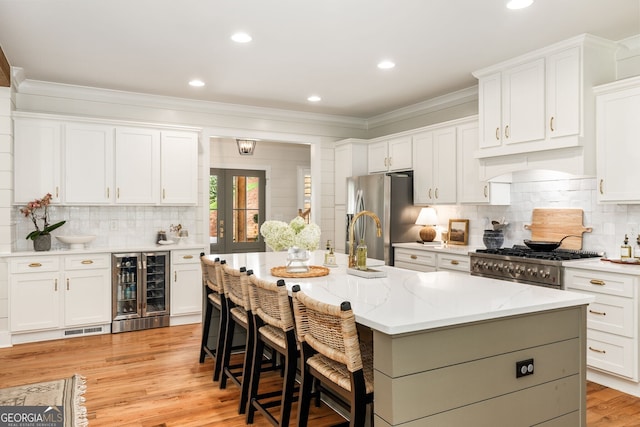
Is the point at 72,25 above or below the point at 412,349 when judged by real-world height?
above

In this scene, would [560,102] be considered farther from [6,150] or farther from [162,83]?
[6,150]

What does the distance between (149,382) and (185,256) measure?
195cm

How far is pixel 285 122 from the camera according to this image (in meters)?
6.38

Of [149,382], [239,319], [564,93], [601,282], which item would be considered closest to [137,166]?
[149,382]

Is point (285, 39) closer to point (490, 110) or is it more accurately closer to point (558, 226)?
point (490, 110)

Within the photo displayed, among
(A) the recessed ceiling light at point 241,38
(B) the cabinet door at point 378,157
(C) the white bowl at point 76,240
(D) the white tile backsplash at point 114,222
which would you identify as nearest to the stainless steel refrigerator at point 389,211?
(B) the cabinet door at point 378,157

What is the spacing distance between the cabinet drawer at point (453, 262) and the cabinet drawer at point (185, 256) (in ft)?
9.15

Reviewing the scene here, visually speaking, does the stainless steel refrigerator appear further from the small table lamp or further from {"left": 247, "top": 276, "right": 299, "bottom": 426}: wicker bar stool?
{"left": 247, "top": 276, "right": 299, "bottom": 426}: wicker bar stool

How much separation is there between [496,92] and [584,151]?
104 cm

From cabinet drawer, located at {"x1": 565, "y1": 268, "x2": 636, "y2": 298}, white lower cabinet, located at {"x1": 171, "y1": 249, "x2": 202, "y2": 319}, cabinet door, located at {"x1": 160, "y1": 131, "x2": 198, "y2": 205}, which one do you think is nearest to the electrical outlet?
cabinet drawer, located at {"x1": 565, "y1": 268, "x2": 636, "y2": 298}

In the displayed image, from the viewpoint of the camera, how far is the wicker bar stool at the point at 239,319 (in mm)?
2943

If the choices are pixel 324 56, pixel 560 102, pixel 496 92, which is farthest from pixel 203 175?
pixel 560 102
